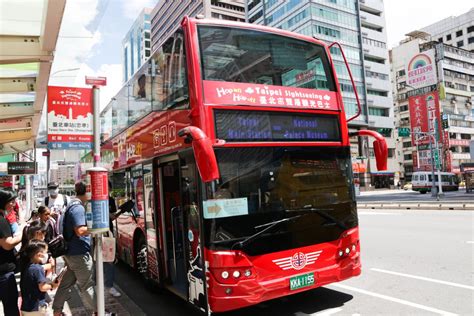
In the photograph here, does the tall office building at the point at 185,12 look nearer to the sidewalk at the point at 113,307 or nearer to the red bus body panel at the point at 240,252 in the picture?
the red bus body panel at the point at 240,252

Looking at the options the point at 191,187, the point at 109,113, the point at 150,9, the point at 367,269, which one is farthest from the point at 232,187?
the point at 150,9

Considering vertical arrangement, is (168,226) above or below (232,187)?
below

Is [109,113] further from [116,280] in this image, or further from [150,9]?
[150,9]

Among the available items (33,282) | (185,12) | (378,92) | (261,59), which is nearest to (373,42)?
(378,92)

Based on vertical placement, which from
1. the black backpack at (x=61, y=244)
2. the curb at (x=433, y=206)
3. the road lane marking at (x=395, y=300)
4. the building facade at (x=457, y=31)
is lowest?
the curb at (x=433, y=206)

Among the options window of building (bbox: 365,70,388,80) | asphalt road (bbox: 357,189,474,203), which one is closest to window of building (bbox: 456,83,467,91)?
window of building (bbox: 365,70,388,80)

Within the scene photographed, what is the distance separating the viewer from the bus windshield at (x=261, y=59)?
5039 millimetres

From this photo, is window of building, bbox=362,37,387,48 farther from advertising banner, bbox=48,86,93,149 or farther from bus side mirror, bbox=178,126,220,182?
bus side mirror, bbox=178,126,220,182

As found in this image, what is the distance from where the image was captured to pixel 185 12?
8662 centimetres

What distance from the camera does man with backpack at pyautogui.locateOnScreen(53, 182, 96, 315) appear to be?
495cm

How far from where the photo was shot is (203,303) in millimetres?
4625

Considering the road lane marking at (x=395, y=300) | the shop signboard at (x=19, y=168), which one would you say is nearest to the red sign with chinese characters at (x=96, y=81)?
the road lane marking at (x=395, y=300)

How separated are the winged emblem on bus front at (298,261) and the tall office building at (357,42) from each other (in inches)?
2075

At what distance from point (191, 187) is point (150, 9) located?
12436 centimetres
